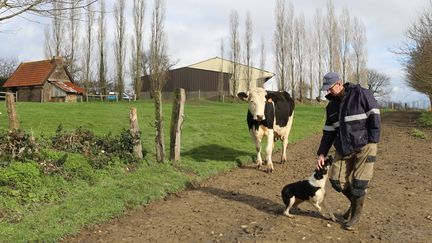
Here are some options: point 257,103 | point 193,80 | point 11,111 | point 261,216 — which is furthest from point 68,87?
point 261,216

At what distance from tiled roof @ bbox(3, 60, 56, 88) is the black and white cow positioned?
43.1 meters

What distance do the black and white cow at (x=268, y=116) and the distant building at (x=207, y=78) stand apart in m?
50.7

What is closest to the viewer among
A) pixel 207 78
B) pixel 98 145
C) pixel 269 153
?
pixel 98 145

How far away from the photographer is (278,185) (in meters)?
8.75

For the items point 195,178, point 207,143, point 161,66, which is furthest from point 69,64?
point 195,178

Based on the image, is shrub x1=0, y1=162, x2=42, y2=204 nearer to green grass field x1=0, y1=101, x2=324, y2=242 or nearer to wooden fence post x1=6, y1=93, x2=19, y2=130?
green grass field x1=0, y1=101, x2=324, y2=242

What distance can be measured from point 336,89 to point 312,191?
4.76 ft

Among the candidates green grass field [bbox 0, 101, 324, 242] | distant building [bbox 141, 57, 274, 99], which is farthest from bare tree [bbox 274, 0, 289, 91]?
green grass field [bbox 0, 101, 324, 242]

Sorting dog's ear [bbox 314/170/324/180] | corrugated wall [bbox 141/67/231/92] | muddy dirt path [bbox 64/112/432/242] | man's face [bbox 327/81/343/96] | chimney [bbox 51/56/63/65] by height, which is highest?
chimney [bbox 51/56/63/65]

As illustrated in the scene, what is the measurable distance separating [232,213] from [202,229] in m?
0.84

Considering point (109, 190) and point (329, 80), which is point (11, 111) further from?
point (329, 80)

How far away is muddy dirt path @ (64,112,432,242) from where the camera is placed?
5.70 m

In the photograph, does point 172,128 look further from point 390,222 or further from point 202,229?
point 390,222

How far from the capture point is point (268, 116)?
1084cm
